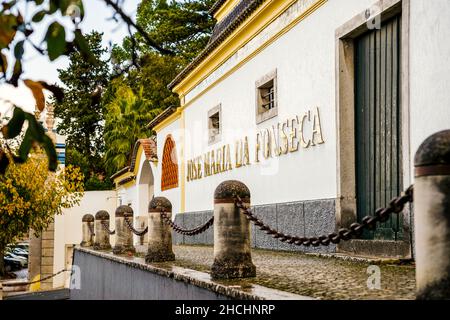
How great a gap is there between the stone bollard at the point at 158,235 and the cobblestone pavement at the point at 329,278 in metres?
0.49

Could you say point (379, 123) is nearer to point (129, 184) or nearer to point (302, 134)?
point (302, 134)

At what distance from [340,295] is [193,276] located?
191cm

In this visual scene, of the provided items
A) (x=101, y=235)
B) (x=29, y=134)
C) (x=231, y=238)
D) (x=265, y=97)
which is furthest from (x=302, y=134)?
(x=29, y=134)

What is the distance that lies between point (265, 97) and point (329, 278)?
252 inches

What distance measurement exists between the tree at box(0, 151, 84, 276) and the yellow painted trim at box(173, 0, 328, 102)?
25.3 feet

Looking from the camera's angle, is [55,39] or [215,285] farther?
[215,285]

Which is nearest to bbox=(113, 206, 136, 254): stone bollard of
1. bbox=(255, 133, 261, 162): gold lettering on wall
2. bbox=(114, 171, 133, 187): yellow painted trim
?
bbox=(255, 133, 261, 162): gold lettering on wall

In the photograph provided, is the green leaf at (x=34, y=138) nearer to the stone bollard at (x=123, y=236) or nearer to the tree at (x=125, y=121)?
the stone bollard at (x=123, y=236)

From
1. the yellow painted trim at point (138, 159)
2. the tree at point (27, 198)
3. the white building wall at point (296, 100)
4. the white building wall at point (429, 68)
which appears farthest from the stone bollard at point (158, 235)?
the yellow painted trim at point (138, 159)

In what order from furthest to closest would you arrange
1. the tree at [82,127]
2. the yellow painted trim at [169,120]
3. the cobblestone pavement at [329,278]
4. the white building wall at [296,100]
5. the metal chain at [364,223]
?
the tree at [82,127], the yellow painted trim at [169,120], the white building wall at [296,100], the cobblestone pavement at [329,278], the metal chain at [364,223]

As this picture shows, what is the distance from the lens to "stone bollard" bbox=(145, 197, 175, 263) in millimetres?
8742

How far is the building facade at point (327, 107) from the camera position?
6.99 metres

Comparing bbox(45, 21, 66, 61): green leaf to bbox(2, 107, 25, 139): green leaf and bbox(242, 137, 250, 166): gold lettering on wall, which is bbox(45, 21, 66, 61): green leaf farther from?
bbox(242, 137, 250, 166): gold lettering on wall

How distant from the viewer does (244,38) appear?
12.7 metres
